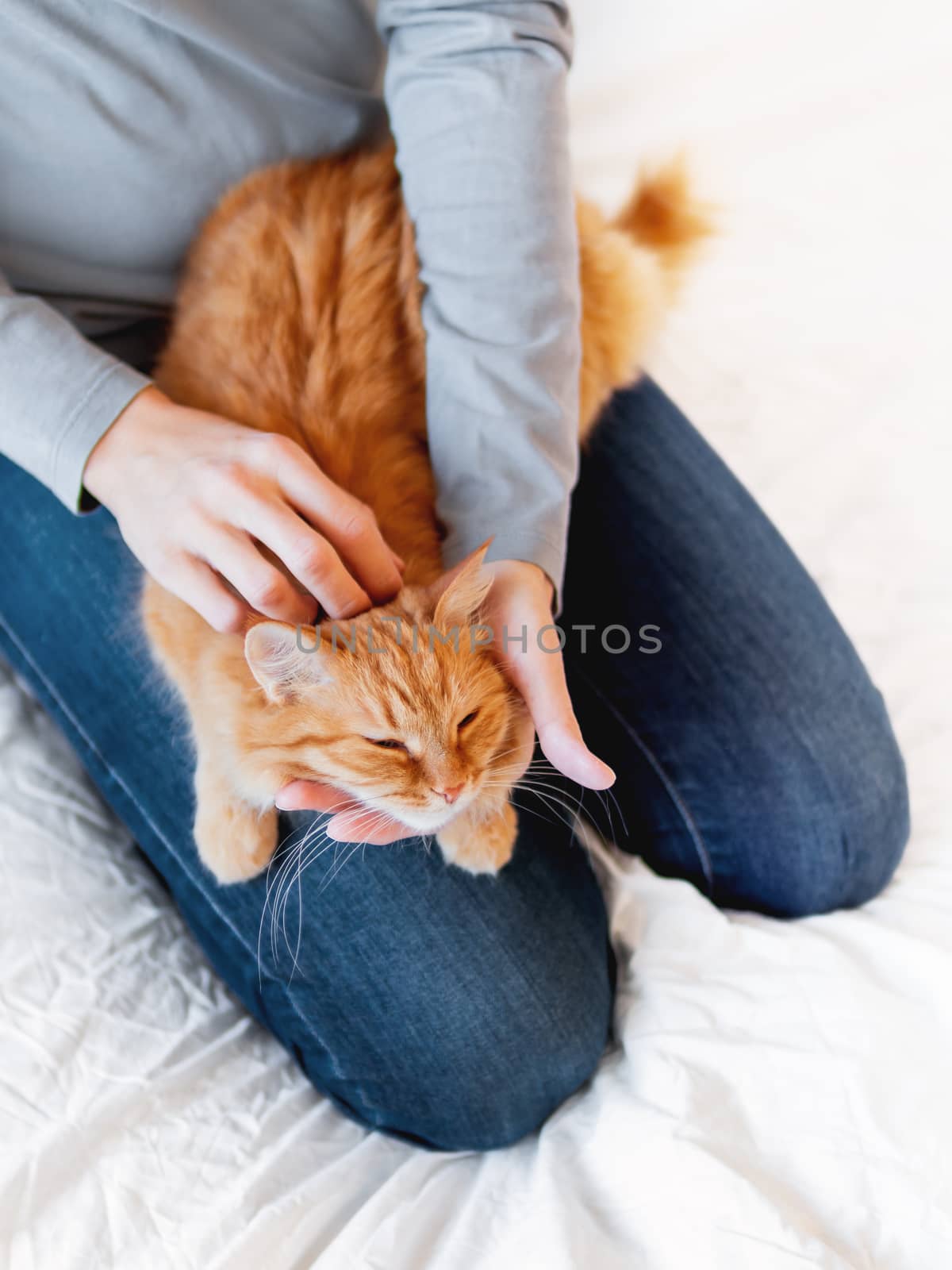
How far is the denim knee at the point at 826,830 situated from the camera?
4.18 feet

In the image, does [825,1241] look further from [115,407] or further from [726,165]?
[726,165]

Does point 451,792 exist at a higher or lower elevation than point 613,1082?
higher

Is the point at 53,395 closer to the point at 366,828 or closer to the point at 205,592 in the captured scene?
the point at 205,592

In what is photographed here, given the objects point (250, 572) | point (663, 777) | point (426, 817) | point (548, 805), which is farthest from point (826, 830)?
point (250, 572)

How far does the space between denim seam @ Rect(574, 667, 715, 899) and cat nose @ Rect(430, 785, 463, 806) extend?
0.41 m

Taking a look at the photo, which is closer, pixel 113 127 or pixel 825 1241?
pixel 825 1241

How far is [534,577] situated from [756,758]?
0.50m

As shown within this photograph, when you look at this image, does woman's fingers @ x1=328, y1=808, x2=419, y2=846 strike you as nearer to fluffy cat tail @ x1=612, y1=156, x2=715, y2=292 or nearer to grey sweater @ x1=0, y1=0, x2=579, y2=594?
grey sweater @ x1=0, y1=0, x2=579, y2=594

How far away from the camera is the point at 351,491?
1.10 meters

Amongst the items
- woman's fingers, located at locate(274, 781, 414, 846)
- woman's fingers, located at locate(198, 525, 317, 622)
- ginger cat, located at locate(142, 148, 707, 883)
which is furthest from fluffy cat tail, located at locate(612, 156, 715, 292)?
woman's fingers, located at locate(274, 781, 414, 846)

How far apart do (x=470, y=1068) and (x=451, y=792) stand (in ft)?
1.33

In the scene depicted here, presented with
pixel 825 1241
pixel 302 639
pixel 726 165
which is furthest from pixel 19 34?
pixel 825 1241

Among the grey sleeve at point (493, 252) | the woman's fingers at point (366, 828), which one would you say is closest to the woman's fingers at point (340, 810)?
the woman's fingers at point (366, 828)

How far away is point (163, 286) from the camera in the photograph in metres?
1.31
